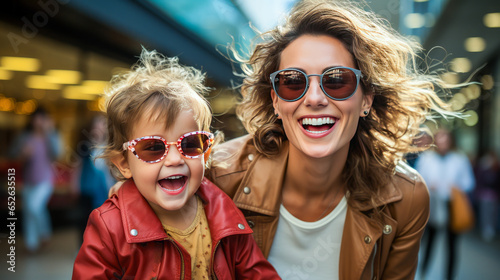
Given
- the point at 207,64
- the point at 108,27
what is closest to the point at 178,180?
the point at 108,27

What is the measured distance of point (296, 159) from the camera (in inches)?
95.2

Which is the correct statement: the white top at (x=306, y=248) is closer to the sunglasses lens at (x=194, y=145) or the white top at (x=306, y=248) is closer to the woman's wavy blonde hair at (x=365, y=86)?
the woman's wavy blonde hair at (x=365, y=86)

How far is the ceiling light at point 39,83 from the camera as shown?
17.9ft

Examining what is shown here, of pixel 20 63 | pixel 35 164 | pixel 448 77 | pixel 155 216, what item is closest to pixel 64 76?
pixel 20 63

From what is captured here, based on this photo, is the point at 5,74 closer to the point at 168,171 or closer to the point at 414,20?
the point at 168,171

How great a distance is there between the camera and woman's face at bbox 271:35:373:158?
211 centimetres

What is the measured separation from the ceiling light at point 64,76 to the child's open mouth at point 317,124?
15.3 feet

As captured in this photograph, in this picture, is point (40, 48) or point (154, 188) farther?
point (40, 48)

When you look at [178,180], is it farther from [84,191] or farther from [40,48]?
[40,48]

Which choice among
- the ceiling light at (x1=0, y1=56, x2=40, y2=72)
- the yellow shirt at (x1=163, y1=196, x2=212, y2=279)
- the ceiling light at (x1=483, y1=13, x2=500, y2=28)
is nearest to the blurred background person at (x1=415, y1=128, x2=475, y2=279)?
the ceiling light at (x1=483, y1=13, x2=500, y2=28)

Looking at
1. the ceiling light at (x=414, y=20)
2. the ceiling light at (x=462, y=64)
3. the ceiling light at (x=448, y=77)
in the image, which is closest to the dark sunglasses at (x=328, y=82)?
the ceiling light at (x=448, y=77)

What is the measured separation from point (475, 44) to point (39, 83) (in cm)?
909

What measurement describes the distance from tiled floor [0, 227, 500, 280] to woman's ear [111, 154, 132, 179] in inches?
124

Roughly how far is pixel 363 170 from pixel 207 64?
Result: 6.47m
